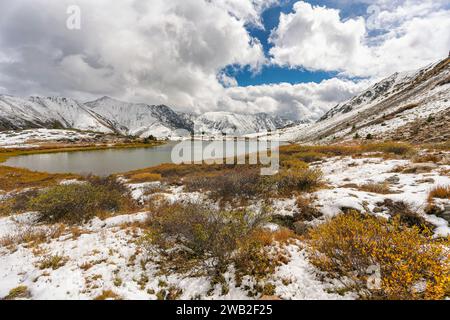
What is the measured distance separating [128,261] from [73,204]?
7894mm

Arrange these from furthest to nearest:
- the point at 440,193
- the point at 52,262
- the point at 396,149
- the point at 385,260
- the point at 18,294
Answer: the point at 396,149
the point at 440,193
the point at 52,262
the point at 18,294
the point at 385,260

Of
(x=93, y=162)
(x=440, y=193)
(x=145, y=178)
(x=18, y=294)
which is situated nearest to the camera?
(x=18, y=294)

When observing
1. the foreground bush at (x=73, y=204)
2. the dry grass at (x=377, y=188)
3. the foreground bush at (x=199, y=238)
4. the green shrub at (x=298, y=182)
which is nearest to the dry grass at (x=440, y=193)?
the dry grass at (x=377, y=188)

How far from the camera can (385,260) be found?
5164 mm

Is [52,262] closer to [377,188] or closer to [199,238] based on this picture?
[199,238]

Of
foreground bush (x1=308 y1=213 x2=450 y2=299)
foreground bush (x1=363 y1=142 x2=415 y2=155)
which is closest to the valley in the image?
foreground bush (x1=308 y1=213 x2=450 y2=299)

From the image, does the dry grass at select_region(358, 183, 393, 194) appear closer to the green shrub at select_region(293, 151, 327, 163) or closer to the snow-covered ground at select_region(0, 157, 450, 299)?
the snow-covered ground at select_region(0, 157, 450, 299)

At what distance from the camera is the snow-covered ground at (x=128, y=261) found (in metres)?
5.51

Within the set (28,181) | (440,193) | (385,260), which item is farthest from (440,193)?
(28,181)

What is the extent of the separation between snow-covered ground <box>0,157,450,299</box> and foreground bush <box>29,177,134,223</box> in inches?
33.8

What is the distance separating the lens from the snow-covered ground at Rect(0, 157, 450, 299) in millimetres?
5512

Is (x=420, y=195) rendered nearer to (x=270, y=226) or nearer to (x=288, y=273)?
(x=270, y=226)

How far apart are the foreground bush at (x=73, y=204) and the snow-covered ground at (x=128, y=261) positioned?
2.82 ft
